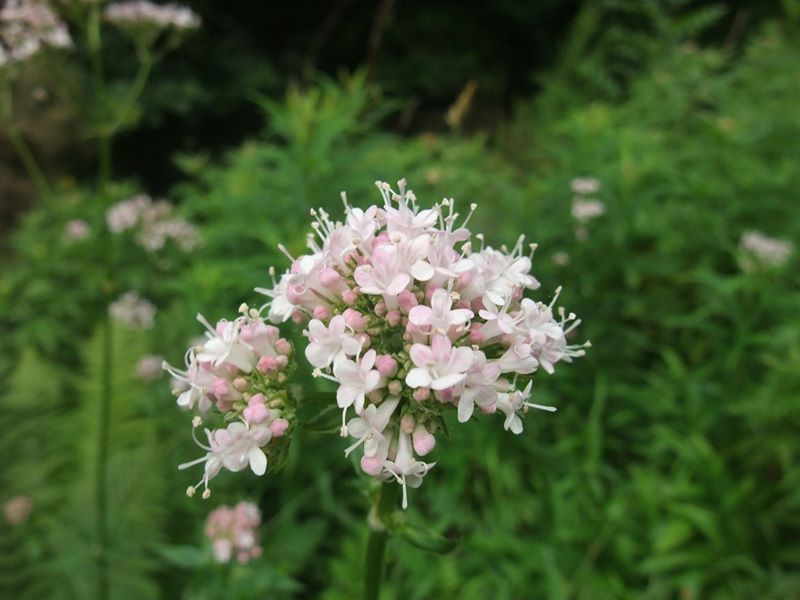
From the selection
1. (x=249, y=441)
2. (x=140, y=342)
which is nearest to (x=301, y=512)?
(x=140, y=342)

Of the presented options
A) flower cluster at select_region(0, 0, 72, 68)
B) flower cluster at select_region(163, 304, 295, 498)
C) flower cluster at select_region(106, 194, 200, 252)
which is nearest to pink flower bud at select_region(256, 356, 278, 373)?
flower cluster at select_region(163, 304, 295, 498)

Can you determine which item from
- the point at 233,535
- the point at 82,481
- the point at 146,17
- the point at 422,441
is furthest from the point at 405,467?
the point at 82,481

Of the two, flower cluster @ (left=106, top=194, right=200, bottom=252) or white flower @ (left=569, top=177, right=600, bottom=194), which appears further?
flower cluster @ (left=106, top=194, right=200, bottom=252)

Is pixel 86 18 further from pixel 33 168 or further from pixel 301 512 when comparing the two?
pixel 301 512

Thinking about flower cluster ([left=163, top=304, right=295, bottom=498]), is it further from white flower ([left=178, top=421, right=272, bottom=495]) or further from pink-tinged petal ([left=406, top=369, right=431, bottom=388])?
pink-tinged petal ([left=406, top=369, right=431, bottom=388])

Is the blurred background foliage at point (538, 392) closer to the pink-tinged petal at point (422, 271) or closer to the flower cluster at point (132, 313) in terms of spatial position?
the flower cluster at point (132, 313)

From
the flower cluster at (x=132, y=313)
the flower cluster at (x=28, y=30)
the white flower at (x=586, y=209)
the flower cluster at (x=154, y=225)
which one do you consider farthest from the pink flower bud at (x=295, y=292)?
the flower cluster at (x=132, y=313)
